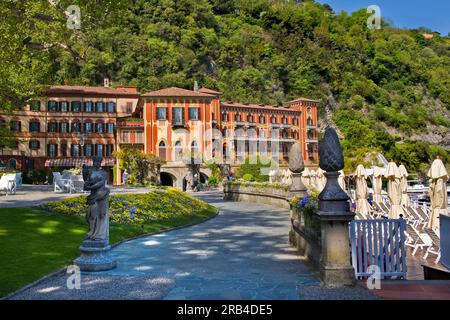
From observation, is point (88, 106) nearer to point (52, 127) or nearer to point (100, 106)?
point (100, 106)

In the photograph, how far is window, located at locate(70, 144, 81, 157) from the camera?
203 feet

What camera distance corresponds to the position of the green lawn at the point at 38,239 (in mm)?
8102

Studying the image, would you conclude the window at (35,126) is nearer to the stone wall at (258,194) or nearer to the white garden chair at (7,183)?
the stone wall at (258,194)

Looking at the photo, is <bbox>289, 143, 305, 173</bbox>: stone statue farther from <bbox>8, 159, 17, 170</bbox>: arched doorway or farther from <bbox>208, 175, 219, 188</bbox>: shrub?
<bbox>8, 159, 17, 170</bbox>: arched doorway

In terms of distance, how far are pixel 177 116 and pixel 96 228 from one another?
51.4 m

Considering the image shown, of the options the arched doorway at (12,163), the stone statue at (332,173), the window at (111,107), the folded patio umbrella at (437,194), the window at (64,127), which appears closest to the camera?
the stone statue at (332,173)

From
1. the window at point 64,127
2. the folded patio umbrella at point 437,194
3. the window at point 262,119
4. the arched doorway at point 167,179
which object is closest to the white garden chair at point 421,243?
the folded patio umbrella at point 437,194

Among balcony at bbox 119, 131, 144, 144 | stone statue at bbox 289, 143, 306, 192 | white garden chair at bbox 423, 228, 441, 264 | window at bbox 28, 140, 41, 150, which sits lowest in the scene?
white garden chair at bbox 423, 228, 441, 264

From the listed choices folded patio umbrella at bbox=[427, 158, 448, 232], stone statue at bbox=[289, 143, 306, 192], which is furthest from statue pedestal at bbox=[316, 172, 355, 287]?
stone statue at bbox=[289, 143, 306, 192]

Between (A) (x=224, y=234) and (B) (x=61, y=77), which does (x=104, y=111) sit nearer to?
(B) (x=61, y=77)

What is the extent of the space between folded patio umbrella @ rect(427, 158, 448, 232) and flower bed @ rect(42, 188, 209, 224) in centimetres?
987

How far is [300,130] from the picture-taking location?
77.7m

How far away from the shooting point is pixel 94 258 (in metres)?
8.77

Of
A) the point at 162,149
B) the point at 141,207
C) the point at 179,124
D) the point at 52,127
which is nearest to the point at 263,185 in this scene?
the point at 141,207
